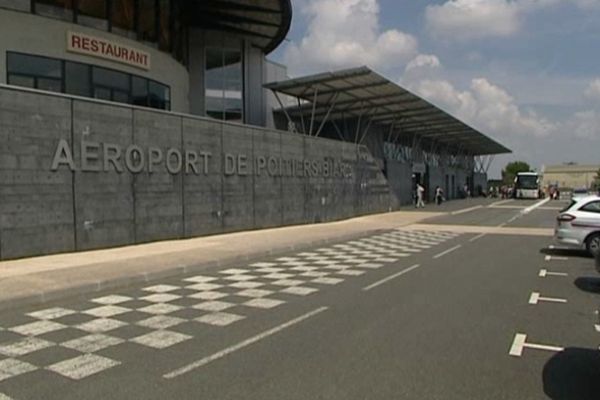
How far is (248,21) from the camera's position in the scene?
31.6 m

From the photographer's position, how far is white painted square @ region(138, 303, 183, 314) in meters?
7.80

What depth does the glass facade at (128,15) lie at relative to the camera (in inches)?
764

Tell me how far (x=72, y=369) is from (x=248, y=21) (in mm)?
28938

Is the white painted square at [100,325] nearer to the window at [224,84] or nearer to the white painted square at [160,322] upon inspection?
the white painted square at [160,322]

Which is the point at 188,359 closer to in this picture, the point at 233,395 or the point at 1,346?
the point at 233,395

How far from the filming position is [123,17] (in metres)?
22.4

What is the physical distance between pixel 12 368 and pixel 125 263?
6624 mm

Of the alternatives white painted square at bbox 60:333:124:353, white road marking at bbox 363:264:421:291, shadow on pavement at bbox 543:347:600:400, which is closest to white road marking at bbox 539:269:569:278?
white road marking at bbox 363:264:421:291

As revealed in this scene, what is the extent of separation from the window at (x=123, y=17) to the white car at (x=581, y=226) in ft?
58.6

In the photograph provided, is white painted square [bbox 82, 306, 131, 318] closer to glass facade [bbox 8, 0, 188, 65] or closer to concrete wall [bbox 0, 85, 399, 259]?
concrete wall [bbox 0, 85, 399, 259]

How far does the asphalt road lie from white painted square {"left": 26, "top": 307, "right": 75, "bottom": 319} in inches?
1.7

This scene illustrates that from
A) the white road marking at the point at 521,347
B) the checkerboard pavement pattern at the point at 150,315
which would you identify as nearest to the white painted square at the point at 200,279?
the checkerboard pavement pattern at the point at 150,315

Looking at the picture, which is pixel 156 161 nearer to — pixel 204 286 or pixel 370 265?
pixel 204 286

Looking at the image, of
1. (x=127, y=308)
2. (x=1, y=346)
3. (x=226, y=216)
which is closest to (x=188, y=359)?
(x=1, y=346)
